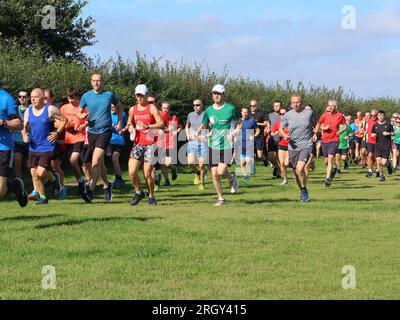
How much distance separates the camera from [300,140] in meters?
15.7

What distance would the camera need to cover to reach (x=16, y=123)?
34.4 feet

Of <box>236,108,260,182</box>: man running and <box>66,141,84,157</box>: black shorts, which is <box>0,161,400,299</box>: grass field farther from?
<box>236,108,260,182</box>: man running

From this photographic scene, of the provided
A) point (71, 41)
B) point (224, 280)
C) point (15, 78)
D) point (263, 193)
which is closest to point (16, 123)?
point (224, 280)

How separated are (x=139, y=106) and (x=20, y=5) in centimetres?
2465

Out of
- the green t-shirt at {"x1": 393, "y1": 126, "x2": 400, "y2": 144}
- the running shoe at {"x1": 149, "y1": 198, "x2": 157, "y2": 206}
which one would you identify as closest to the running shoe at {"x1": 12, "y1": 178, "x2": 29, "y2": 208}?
the running shoe at {"x1": 149, "y1": 198, "x2": 157, "y2": 206}

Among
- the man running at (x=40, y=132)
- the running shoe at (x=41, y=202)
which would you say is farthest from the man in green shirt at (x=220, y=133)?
the running shoe at (x=41, y=202)

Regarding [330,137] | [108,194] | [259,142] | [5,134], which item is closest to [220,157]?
[108,194]

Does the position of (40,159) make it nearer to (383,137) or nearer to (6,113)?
(6,113)

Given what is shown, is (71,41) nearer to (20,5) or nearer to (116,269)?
(20,5)

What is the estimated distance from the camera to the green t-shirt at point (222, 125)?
14.4m

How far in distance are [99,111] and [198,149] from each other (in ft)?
17.5

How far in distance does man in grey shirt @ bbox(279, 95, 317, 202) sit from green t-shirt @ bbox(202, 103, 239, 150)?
1.67 metres

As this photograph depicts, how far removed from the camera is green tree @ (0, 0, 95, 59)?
36.9m

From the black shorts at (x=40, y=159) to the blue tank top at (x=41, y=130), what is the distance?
0.09m
